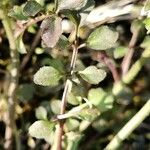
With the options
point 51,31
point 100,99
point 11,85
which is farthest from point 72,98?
point 51,31

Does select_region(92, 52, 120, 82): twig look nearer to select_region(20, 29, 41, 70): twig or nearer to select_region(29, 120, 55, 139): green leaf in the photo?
select_region(20, 29, 41, 70): twig

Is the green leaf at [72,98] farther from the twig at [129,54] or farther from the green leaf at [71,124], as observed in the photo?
the twig at [129,54]

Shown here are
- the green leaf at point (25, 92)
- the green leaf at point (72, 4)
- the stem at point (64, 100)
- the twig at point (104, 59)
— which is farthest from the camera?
the green leaf at point (25, 92)

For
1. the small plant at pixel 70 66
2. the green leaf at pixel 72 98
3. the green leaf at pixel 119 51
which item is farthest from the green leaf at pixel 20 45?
the green leaf at pixel 119 51

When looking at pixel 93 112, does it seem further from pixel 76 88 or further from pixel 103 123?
pixel 103 123

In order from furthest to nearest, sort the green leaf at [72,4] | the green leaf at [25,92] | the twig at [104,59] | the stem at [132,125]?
the green leaf at [25,92]
the twig at [104,59]
the stem at [132,125]
the green leaf at [72,4]
